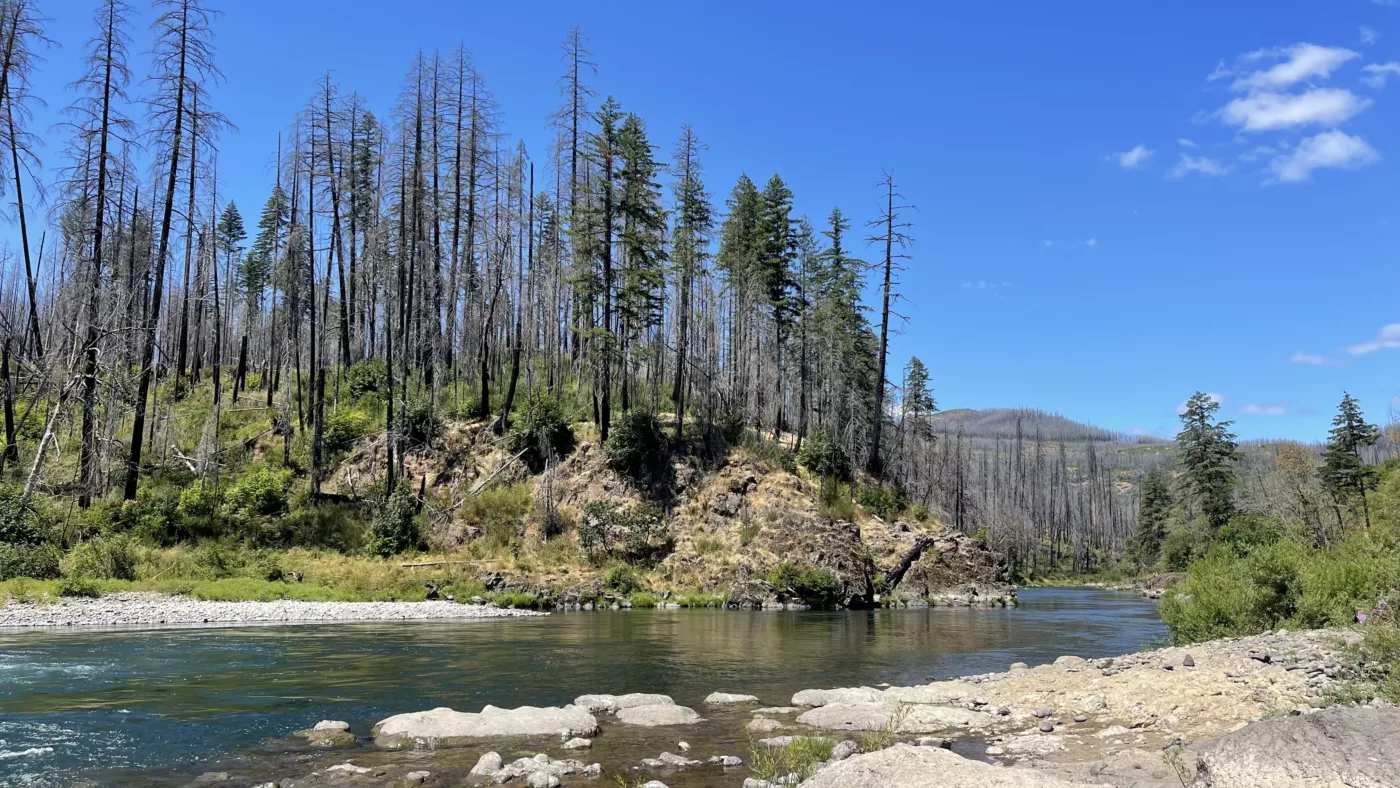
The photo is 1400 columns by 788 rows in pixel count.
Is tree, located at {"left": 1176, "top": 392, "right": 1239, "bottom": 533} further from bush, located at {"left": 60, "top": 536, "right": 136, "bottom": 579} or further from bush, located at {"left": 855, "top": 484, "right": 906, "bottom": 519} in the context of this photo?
bush, located at {"left": 60, "top": 536, "right": 136, "bottom": 579}

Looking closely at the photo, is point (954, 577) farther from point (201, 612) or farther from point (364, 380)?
point (364, 380)

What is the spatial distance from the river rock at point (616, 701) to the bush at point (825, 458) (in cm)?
3074

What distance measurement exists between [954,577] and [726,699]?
95.9 feet

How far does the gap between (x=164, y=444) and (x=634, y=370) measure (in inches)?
922

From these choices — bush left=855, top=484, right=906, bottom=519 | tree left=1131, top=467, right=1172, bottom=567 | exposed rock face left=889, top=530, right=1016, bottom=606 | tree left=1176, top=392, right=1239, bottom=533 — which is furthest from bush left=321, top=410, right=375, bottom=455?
tree left=1131, top=467, right=1172, bottom=567

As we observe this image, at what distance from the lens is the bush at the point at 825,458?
42.8 meters

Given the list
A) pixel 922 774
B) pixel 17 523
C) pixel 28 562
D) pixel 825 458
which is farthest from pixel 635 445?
pixel 922 774

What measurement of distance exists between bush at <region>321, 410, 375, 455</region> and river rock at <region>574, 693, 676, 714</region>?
3213 cm

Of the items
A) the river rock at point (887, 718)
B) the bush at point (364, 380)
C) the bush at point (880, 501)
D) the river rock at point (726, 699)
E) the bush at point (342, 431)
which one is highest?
the bush at point (364, 380)

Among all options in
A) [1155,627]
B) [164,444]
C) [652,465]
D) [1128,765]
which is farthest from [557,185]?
[1128,765]

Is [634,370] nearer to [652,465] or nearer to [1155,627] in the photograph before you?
[652,465]

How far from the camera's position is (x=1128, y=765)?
7.96m

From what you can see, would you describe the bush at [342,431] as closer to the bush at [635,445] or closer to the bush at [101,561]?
the bush at [101,561]

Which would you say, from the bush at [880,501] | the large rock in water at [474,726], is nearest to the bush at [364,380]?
the bush at [880,501]
